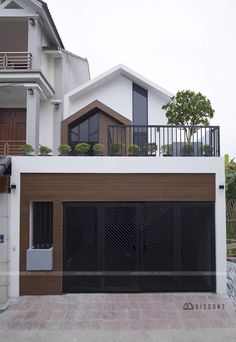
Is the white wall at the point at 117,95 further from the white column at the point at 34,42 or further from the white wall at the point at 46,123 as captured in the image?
the white column at the point at 34,42

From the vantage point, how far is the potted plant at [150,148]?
9664 millimetres

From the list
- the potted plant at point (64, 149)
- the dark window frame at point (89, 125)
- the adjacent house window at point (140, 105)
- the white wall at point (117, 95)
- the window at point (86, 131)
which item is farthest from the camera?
the adjacent house window at point (140, 105)

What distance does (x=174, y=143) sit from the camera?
32.9ft

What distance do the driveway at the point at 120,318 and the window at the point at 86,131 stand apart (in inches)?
317

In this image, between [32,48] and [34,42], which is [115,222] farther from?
[34,42]

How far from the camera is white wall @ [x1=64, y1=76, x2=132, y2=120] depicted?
15.8m

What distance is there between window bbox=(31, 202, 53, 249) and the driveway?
160 cm

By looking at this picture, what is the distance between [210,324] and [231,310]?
1069mm

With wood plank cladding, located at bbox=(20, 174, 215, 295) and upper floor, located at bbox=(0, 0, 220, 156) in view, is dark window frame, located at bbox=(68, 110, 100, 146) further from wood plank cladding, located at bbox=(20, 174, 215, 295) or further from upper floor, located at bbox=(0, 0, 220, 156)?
wood plank cladding, located at bbox=(20, 174, 215, 295)

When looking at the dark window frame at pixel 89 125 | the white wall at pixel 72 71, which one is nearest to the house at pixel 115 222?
the dark window frame at pixel 89 125

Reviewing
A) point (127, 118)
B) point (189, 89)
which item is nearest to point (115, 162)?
point (189, 89)

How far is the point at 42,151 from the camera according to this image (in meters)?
9.86
